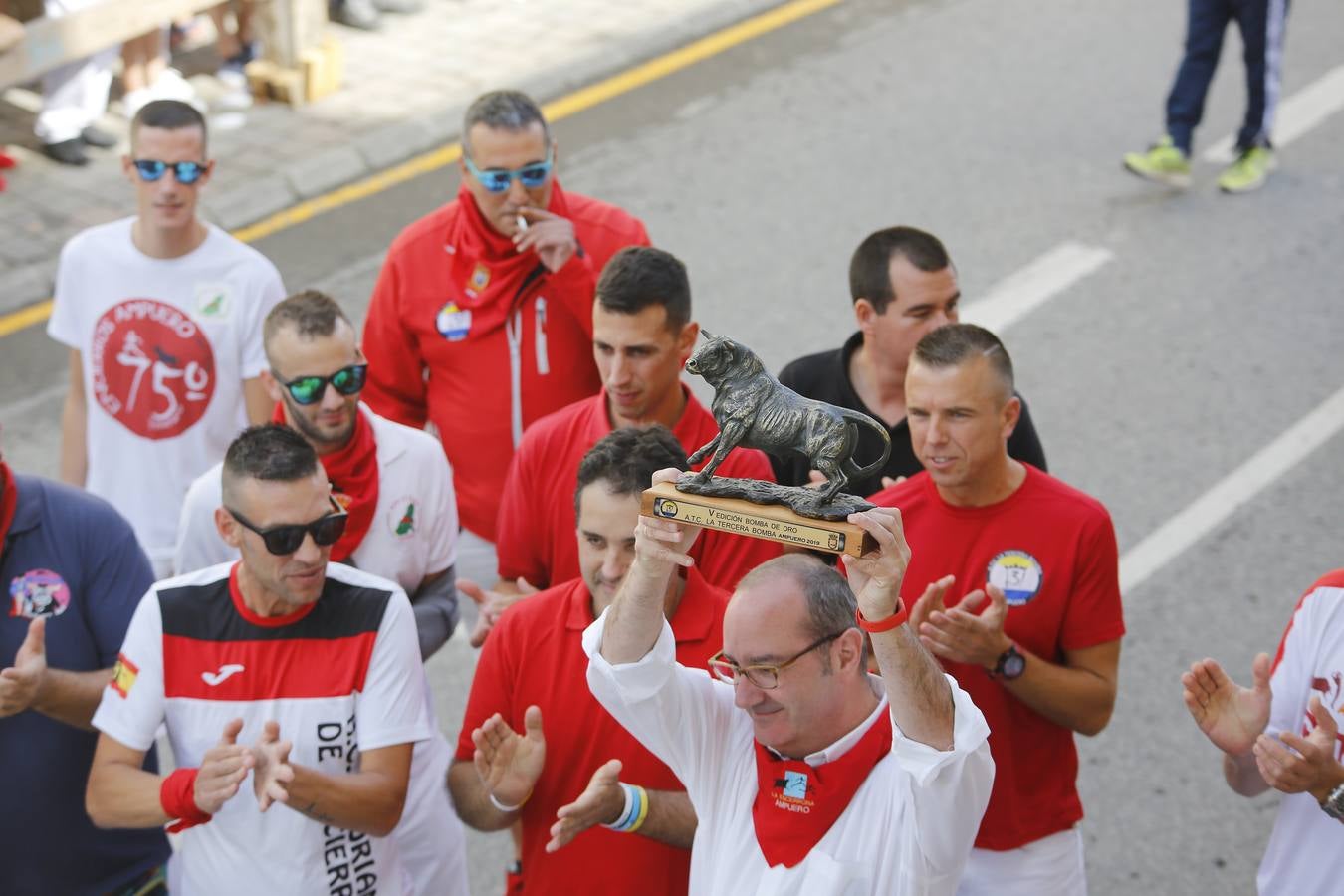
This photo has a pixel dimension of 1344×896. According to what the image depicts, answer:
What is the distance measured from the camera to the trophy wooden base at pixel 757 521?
362 cm

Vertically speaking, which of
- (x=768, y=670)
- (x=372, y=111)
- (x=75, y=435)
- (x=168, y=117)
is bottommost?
(x=372, y=111)

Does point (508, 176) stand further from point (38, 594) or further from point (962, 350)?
point (38, 594)

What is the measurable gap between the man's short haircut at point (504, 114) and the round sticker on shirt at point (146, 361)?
133 centimetres

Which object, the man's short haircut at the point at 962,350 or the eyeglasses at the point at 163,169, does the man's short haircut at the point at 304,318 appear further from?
the man's short haircut at the point at 962,350

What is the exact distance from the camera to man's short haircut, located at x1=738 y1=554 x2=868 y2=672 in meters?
3.96

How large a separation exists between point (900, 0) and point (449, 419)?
8.99 meters

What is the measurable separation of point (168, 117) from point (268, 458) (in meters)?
2.34

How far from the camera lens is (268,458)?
4.83 m

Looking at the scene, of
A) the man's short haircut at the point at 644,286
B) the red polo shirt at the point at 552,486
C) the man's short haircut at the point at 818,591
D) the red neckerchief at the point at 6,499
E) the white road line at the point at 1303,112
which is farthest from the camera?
the white road line at the point at 1303,112

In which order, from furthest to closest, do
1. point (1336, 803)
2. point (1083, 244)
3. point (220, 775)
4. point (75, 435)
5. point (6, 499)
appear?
point (1083, 244) < point (75, 435) < point (6, 499) < point (220, 775) < point (1336, 803)

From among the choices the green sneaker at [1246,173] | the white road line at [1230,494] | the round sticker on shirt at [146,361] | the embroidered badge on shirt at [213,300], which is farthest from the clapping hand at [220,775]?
the green sneaker at [1246,173]

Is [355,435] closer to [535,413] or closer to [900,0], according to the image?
[535,413]

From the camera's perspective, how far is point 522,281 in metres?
6.22

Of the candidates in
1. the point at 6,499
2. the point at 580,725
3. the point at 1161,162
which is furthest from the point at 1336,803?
the point at 1161,162
